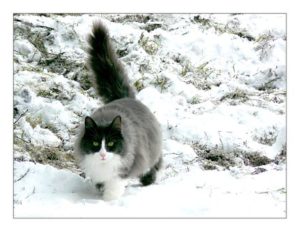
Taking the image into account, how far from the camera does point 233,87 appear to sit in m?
7.46

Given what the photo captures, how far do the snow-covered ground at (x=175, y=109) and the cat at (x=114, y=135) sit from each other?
0.20 m

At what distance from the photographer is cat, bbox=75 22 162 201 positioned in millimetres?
4957

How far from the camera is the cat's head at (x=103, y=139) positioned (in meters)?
4.89

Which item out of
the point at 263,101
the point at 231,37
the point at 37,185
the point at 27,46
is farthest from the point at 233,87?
the point at 37,185

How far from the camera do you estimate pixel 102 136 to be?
4898 mm

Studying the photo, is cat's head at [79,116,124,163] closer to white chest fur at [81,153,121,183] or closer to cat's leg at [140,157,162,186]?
white chest fur at [81,153,121,183]

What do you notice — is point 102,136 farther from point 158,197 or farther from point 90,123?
point 158,197

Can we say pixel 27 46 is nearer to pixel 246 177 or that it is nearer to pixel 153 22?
pixel 153 22

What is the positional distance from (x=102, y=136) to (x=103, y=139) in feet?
0.10

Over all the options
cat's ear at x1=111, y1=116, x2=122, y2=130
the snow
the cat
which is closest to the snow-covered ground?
the snow

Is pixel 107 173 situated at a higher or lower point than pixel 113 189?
higher

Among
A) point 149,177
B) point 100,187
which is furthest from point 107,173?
point 149,177

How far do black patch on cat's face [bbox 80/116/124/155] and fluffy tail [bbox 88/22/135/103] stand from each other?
1.13 meters

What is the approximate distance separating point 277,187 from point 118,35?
12.1 feet
